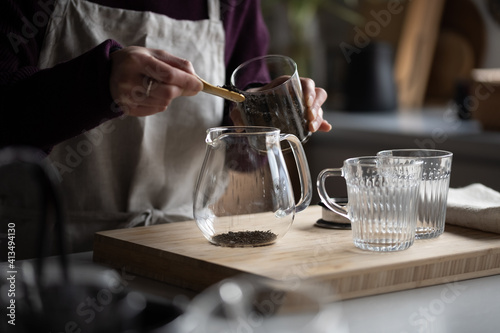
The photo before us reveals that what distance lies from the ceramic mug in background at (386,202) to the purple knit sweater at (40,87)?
309 mm

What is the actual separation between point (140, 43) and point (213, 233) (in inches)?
16.7

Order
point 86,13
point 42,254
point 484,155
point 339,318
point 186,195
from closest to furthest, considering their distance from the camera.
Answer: point 42,254 < point 339,318 < point 86,13 < point 186,195 < point 484,155

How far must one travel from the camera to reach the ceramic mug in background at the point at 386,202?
777 mm

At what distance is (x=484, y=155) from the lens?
1585 mm

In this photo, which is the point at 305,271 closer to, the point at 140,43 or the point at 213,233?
the point at 213,233

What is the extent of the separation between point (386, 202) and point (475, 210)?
0.56 ft

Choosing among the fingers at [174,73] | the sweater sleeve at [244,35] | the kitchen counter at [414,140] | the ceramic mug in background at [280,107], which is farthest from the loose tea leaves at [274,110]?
the kitchen counter at [414,140]

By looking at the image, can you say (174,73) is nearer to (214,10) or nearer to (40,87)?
(40,87)

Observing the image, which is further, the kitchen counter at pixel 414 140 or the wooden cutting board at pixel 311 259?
the kitchen counter at pixel 414 140

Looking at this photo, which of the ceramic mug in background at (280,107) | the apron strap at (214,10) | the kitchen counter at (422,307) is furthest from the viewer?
the apron strap at (214,10)

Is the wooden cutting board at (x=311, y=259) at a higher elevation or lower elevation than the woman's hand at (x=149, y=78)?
lower

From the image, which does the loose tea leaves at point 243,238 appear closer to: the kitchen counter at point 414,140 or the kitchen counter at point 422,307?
the kitchen counter at point 422,307

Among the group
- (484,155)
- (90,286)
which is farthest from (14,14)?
(484,155)

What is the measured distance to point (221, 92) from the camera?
83 cm
